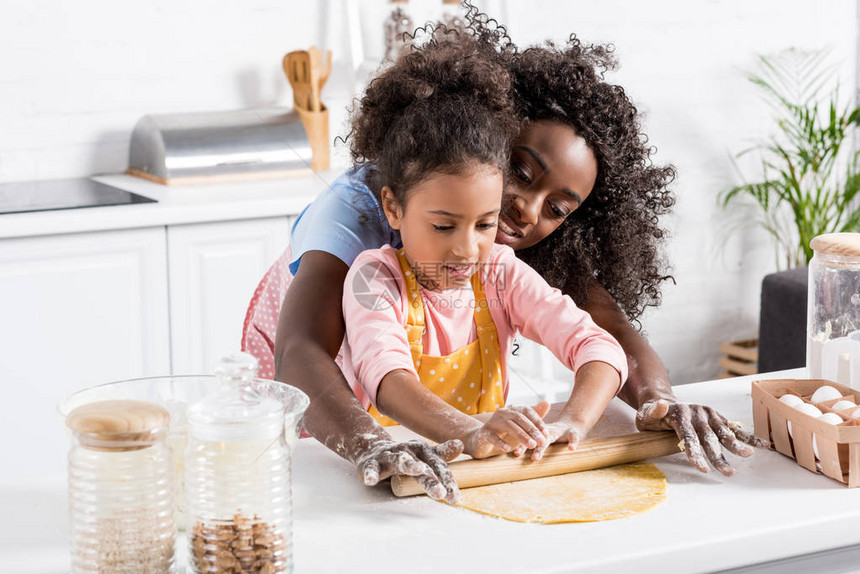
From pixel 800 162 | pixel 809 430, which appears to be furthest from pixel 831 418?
pixel 800 162

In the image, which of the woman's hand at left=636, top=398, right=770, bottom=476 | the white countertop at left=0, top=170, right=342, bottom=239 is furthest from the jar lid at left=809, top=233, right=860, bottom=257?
the white countertop at left=0, top=170, right=342, bottom=239

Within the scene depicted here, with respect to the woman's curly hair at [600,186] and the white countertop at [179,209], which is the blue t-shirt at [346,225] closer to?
the woman's curly hair at [600,186]

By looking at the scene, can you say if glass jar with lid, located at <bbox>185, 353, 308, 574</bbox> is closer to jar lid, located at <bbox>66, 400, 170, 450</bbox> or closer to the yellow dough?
jar lid, located at <bbox>66, 400, 170, 450</bbox>

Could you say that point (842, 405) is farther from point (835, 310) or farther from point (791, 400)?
point (835, 310)

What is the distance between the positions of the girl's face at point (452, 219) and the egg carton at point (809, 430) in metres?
0.39

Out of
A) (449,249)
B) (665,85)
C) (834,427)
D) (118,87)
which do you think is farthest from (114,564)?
(665,85)

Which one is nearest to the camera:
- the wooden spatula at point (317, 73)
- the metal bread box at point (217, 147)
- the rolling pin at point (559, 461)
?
the rolling pin at point (559, 461)

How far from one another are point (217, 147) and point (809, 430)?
2.01 meters

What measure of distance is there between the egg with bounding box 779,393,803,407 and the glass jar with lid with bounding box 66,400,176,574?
727mm

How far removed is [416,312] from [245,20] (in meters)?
2.02

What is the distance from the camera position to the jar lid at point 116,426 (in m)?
0.83

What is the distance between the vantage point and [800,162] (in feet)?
11.7

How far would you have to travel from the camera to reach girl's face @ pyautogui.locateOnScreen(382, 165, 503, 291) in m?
1.27

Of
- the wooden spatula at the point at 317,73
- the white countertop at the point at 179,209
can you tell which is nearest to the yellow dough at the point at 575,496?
the white countertop at the point at 179,209
